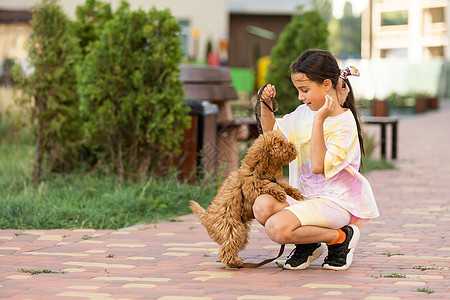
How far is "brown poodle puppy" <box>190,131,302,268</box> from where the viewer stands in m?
4.28

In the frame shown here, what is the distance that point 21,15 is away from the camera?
29.2 meters

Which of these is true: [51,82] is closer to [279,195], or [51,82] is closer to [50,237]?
[50,237]

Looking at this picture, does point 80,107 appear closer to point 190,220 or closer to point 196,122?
point 196,122

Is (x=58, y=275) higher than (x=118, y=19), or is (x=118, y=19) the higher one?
(x=118, y=19)

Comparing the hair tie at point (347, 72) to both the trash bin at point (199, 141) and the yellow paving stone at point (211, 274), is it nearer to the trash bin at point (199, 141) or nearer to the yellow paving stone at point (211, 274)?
the yellow paving stone at point (211, 274)

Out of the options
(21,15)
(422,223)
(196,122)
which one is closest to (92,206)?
(196,122)

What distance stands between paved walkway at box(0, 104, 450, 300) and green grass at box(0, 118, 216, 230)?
0.25 m

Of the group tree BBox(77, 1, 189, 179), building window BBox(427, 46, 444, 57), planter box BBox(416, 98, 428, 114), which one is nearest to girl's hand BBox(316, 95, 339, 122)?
tree BBox(77, 1, 189, 179)

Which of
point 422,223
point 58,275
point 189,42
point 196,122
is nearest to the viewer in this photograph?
point 58,275

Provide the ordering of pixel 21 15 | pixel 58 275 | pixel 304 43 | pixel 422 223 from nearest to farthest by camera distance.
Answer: pixel 58 275 < pixel 422 223 < pixel 304 43 < pixel 21 15

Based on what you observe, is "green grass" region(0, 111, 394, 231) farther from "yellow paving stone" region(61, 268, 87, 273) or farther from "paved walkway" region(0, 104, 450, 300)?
"yellow paving stone" region(61, 268, 87, 273)

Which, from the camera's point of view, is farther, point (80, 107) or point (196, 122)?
point (196, 122)

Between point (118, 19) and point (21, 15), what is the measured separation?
903 inches

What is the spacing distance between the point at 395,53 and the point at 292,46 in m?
42.2
